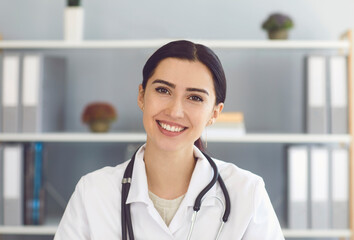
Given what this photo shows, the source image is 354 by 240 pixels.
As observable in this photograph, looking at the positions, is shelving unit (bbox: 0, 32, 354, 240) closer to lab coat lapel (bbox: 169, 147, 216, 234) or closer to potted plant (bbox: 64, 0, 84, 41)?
potted plant (bbox: 64, 0, 84, 41)

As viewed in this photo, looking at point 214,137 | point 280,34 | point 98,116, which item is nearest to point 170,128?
point 214,137

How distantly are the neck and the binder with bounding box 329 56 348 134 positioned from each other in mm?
1115

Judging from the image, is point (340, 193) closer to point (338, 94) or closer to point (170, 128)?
point (338, 94)

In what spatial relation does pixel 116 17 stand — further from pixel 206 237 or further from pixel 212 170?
pixel 206 237

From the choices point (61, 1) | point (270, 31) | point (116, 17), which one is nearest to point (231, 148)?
point (270, 31)

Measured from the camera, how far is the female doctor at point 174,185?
129 cm

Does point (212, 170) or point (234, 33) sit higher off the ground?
point (234, 33)

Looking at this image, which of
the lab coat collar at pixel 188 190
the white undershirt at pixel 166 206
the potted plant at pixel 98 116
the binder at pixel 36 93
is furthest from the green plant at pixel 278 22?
the white undershirt at pixel 166 206

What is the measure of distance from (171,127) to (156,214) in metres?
0.22

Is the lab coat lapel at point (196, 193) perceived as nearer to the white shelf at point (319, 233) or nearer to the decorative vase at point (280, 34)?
the white shelf at point (319, 233)

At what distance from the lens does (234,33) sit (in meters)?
2.58

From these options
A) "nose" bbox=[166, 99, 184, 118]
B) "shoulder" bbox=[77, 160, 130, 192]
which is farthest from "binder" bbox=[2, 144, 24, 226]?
"nose" bbox=[166, 99, 184, 118]

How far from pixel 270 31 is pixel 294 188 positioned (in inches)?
28.2

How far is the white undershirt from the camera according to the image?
4.44 ft
